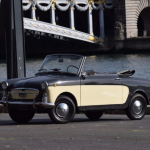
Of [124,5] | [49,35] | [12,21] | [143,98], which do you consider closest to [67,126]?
[143,98]

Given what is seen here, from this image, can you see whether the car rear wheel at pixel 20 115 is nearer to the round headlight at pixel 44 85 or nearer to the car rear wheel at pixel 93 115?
the round headlight at pixel 44 85

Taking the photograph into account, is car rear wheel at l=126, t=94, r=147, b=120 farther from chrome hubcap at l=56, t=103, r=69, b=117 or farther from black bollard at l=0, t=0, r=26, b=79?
black bollard at l=0, t=0, r=26, b=79

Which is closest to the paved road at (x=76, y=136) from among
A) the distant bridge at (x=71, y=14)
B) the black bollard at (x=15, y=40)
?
the black bollard at (x=15, y=40)

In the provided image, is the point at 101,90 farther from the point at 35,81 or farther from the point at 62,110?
the point at 35,81

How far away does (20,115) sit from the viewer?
29.5ft

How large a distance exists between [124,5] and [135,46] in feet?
24.2

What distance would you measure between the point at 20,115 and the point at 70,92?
0.94 meters

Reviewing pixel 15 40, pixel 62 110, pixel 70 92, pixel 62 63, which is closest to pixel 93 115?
pixel 62 63

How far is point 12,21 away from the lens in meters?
13.2

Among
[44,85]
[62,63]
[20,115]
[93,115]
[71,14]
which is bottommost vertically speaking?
[93,115]

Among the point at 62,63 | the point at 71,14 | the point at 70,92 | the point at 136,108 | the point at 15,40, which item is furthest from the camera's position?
the point at 71,14

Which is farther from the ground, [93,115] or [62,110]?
[62,110]

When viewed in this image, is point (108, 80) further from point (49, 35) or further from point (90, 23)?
point (90, 23)

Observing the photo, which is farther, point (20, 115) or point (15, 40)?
point (15, 40)
